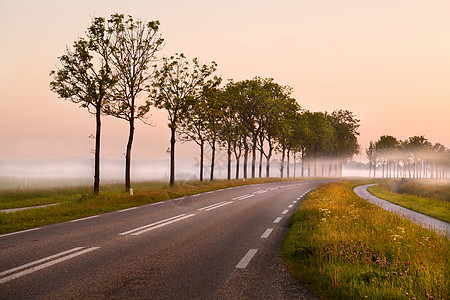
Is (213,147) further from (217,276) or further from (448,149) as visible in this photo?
(448,149)

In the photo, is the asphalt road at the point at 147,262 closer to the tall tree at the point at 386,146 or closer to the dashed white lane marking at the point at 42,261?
the dashed white lane marking at the point at 42,261

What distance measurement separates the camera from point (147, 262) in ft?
19.3

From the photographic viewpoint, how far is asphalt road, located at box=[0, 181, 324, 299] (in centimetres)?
446

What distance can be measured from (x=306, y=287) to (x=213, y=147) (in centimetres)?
3688

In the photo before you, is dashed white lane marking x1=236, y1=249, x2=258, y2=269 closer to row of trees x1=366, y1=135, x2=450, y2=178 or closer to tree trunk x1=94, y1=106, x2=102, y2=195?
tree trunk x1=94, y1=106, x2=102, y2=195

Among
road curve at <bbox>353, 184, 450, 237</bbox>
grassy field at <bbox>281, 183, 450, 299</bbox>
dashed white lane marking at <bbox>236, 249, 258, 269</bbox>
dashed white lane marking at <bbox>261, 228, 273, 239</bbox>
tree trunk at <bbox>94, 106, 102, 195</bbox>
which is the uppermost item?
tree trunk at <bbox>94, 106, 102, 195</bbox>

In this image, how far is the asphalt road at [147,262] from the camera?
4.46m

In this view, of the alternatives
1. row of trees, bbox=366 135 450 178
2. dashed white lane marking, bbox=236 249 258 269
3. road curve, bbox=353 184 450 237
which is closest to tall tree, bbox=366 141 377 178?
row of trees, bbox=366 135 450 178

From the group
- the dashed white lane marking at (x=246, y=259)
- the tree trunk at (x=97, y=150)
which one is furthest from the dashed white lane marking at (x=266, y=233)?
the tree trunk at (x=97, y=150)

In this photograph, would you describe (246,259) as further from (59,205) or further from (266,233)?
(59,205)

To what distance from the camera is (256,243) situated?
7.61 meters

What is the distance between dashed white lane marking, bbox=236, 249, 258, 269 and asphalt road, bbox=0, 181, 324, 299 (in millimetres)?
19

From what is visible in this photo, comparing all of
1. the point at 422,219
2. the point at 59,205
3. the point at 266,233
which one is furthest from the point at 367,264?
the point at 59,205

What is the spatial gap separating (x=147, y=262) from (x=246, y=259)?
1926mm
